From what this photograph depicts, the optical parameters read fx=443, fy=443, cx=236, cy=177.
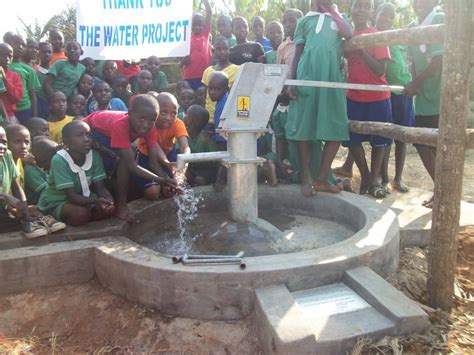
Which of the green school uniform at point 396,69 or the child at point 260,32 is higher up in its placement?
the child at point 260,32

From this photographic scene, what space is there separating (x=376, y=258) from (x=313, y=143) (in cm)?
156

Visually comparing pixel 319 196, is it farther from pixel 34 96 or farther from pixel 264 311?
pixel 34 96

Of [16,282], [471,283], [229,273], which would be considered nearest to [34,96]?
[16,282]

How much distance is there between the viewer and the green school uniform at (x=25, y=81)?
4598mm

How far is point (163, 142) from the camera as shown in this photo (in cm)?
384

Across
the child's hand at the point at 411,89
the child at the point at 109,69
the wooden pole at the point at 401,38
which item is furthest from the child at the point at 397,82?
the child at the point at 109,69

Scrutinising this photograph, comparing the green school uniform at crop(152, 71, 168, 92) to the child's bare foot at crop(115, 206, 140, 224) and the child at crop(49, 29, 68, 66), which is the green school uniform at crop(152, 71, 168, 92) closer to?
the child at crop(49, 29, 68, 66)

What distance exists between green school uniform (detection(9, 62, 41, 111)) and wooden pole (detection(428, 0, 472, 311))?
4060 millimetres

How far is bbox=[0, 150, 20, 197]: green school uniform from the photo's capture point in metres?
2.91

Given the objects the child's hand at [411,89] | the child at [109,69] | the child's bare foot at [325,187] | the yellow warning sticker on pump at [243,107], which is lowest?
the child's bare foot at [325,187]

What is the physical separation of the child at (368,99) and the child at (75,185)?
2178mm

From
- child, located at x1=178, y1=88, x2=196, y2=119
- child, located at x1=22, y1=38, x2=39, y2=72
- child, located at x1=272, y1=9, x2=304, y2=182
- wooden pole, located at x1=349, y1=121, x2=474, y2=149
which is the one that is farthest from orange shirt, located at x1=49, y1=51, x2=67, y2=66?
wooden pole, located at x1=349, y1=121, x2=474, y2=149

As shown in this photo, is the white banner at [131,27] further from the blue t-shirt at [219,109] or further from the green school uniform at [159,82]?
the blue t-shirt at [219,109]

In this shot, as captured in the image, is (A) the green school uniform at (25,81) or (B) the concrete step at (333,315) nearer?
(B) the concrete step at (333,315)
